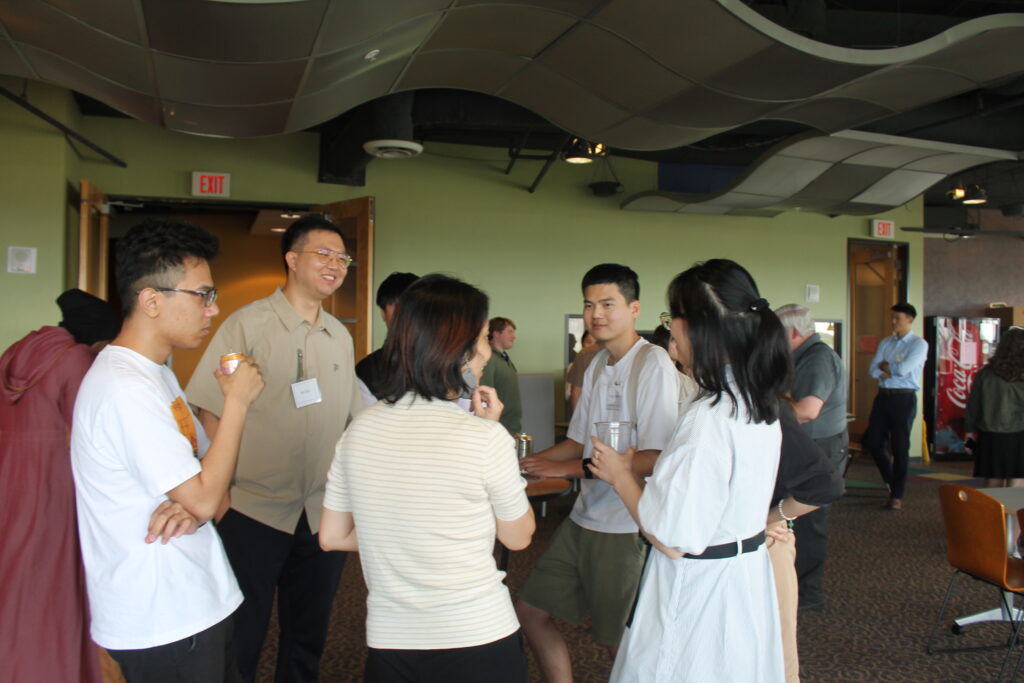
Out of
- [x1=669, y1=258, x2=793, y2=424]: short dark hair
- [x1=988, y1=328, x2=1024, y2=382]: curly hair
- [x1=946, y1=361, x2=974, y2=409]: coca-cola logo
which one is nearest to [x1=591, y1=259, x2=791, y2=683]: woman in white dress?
[x1=669, y1=258, x2=793, y2=424]: short dark hair

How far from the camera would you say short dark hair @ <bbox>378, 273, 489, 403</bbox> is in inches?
61.2

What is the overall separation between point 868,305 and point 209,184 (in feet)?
31.5

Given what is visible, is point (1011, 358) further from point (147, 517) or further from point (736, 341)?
point (147, 517)

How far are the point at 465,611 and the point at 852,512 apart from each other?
638 cm

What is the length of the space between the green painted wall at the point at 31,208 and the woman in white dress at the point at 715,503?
566 cm

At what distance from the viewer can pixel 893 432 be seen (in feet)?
23.9

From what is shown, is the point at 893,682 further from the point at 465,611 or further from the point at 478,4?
the point at 478,4

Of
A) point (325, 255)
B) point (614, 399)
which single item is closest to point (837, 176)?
point (614, 399)

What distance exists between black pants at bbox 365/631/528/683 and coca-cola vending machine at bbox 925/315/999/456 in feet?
35.8

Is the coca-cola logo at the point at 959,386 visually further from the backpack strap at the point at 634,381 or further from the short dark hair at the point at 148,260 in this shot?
the short dark hair at the point at 148,260

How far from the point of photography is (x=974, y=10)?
6.94 meters

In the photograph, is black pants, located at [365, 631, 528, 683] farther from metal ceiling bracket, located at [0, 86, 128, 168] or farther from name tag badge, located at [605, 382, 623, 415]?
metal ceiling bracket, located at [0, 86, 128, 168]

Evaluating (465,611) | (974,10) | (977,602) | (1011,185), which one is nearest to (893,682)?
(977,602)

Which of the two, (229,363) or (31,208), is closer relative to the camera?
(229,363)
